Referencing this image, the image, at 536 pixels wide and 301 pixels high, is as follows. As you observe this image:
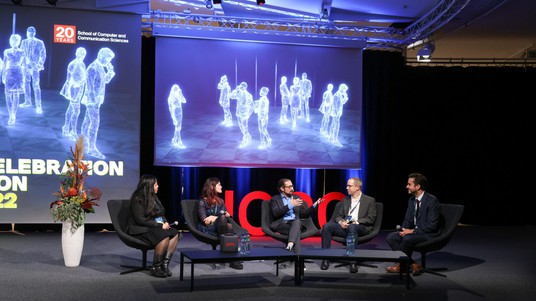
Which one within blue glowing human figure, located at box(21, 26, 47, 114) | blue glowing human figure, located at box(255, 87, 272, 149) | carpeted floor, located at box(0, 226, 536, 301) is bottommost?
carpeted floor, located at box(0, 226, 536, 301)

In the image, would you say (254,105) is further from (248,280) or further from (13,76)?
(248,280)

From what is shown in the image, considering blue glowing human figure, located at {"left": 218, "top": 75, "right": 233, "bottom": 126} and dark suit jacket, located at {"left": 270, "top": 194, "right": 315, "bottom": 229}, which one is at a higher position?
blue glowing human figure, located at {"left": 218, "top": 75, "right": 233, "bottom": 126}

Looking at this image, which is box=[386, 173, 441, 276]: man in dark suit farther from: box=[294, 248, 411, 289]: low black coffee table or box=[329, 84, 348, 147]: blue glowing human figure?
box=[329, 84, 348, 147]: blue glowing human figure

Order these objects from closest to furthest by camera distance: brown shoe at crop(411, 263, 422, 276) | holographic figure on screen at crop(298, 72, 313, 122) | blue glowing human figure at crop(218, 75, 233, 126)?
brown shoe at crop(411, 263, 422, 276) < blue glowing human figure at crop(218, 75, 233, 126) < holographic figure on screen at crop(298, 72, 313, 122)

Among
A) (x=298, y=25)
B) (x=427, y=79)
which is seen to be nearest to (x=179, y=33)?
(x=298, y=25)

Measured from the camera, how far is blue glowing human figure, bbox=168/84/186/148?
32.9 feet

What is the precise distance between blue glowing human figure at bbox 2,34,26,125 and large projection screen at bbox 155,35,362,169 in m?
1.93

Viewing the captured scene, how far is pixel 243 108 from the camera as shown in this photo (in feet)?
33.7

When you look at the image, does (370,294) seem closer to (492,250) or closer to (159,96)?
(492,250)

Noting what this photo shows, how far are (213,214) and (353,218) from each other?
1603 mm

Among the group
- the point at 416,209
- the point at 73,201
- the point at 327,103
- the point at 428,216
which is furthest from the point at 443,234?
the point at 327,103

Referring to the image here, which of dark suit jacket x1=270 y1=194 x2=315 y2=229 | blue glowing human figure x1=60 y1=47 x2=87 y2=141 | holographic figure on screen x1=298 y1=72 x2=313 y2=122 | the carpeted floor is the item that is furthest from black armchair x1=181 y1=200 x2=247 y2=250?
holographic figure on screen x1=298 y1=72 x2=313 y2=122

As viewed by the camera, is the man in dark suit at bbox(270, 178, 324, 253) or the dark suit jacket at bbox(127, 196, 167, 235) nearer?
the dark suit jacket at bbox(127, 196, 167, 235)

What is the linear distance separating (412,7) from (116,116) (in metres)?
4.64
